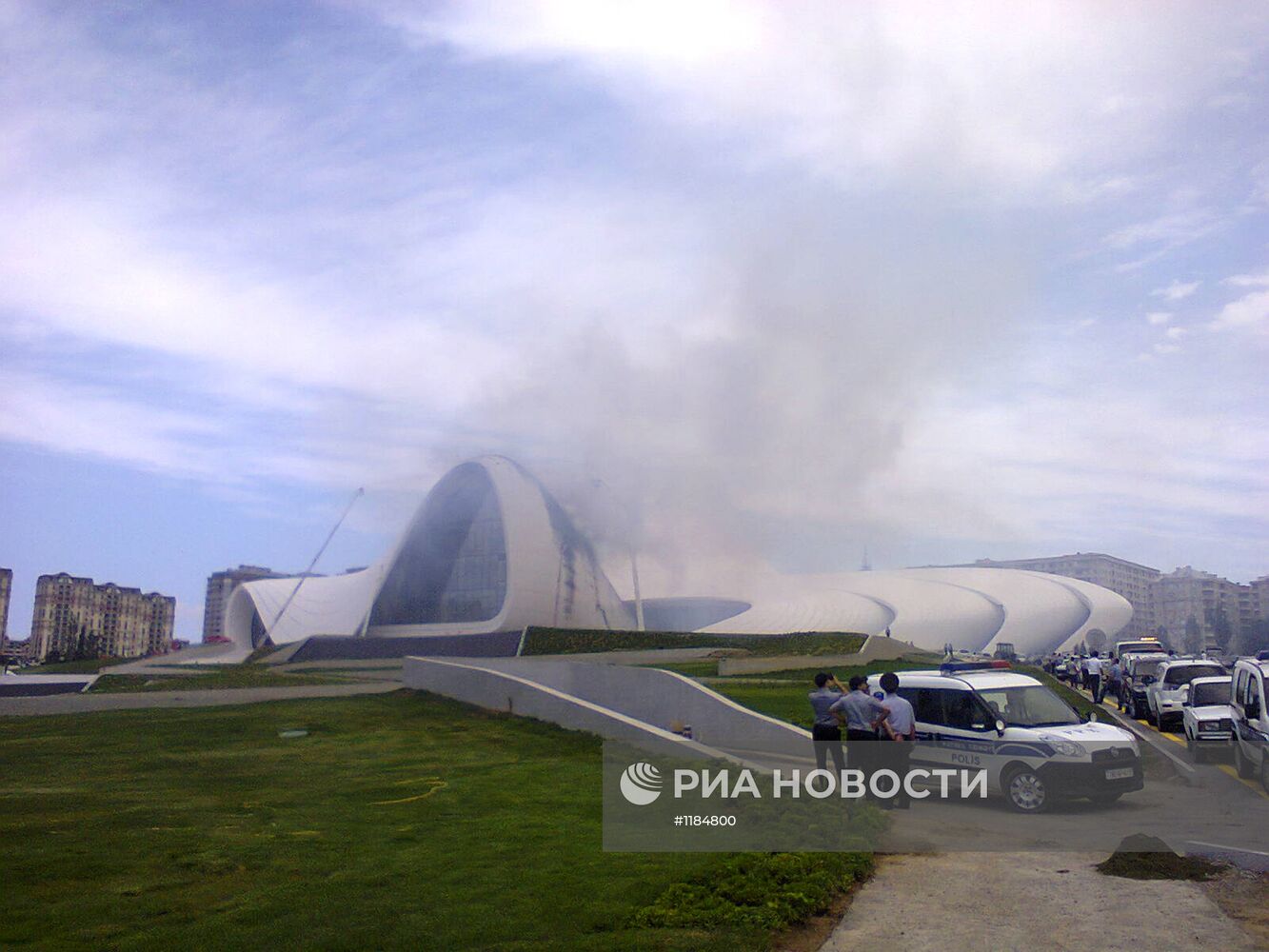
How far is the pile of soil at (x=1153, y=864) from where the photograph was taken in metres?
7.33

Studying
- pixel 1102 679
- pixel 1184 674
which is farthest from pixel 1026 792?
pixel 1102 679

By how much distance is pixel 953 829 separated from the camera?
966cm

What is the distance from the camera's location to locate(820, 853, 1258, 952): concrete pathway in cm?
595

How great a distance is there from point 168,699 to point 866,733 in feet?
54.0

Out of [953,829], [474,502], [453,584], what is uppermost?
[474,502]

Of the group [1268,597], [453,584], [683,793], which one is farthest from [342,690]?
[1268,597]

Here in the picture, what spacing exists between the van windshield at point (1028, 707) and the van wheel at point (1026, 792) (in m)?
0.73

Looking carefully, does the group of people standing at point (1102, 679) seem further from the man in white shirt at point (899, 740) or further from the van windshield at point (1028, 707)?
the man in white shirt at point (899, 740)

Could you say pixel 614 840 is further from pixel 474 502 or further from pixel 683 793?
pixel 474 502

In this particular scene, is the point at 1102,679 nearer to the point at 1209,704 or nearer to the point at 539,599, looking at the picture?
the point at 1209,704

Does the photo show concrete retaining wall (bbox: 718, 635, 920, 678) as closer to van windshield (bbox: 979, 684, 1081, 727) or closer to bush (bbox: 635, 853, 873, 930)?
van windshield (bbox: 979, 684, 1081, 727)

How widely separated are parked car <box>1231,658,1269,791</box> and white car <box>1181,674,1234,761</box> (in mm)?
1150

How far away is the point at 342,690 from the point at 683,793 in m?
14.9

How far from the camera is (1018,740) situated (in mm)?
10969
